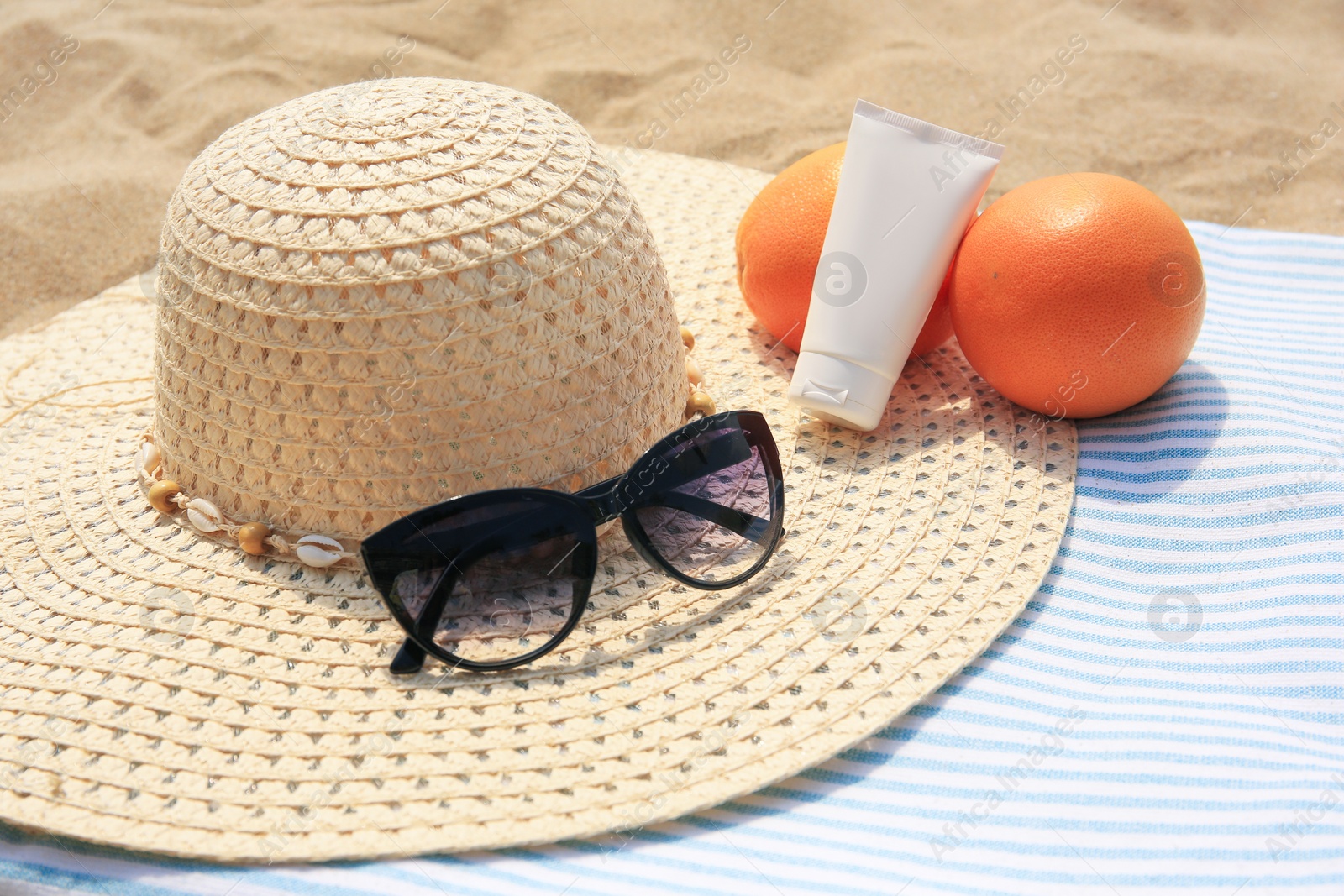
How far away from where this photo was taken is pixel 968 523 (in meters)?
1.12

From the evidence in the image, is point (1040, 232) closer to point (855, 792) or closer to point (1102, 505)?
point (1102, 505)

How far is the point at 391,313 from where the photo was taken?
927mm

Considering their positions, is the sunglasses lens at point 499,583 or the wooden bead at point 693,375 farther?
the wooden bead at point 693,375

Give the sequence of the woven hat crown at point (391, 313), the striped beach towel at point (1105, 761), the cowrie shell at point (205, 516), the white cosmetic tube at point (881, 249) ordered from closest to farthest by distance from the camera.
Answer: the striped beach towel at point (1105, 761) < the woven hat crown at point (391, 313) < the cowrie shell at point (205, 516) < the white cosmetic tube at point (881, 249)

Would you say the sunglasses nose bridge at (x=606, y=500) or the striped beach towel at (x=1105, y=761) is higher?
the sunglasses nose bridge at (x=606, y=500)

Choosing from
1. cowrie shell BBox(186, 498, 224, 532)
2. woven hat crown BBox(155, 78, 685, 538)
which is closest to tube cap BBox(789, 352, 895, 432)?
woven hat crown BBox(155, 78, 685, 538)

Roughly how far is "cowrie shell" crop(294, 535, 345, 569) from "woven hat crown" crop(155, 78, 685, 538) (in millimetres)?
17

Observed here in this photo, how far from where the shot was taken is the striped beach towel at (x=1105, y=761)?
2.70 ft

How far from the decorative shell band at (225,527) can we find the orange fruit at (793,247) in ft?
2.26

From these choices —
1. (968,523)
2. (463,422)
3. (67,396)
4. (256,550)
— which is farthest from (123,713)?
(968,523)

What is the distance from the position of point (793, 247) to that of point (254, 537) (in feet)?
2.60

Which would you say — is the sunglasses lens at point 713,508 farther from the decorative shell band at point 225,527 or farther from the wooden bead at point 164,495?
the wooden bead at point 164,495

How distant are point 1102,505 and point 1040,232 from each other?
36 cm

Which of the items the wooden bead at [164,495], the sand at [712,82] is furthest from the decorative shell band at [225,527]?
the sand at [712,82]
